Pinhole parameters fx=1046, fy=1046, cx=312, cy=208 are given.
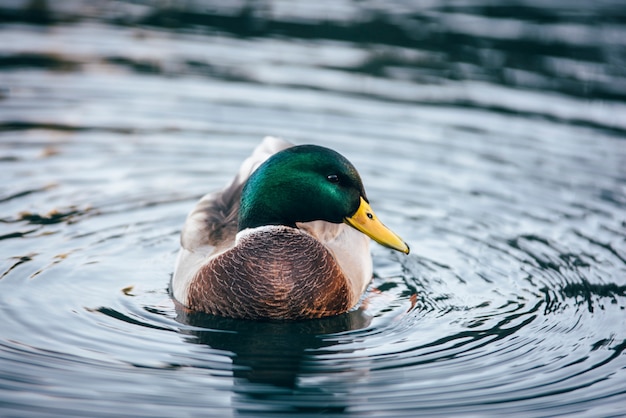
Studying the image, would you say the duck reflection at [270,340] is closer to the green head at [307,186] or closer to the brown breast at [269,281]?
the brown breast at [269,281]

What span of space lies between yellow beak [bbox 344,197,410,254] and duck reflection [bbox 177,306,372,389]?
1.80 feet

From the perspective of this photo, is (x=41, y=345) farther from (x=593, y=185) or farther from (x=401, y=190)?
(x=593, y=185)

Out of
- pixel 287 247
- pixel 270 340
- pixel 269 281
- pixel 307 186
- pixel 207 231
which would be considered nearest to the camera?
pixel 270 340

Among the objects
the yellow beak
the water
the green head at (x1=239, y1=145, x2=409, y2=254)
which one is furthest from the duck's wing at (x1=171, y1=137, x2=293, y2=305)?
the yellow beak

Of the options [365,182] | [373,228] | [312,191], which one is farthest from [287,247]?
[365,182]

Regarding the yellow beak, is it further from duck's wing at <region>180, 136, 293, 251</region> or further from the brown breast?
duck's wing at <region>180, 136, 293, 251</region>

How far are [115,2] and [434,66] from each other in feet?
15.2

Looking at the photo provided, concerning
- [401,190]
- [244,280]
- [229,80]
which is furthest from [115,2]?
[244,280]

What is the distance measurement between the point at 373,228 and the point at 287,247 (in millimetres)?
571

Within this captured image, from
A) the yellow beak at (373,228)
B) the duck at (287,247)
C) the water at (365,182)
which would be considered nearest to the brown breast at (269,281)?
the duck at (287,247)

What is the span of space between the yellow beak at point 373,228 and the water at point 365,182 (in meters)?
0.51

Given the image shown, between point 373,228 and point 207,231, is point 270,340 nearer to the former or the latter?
point 373,228

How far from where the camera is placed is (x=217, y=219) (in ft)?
24.6

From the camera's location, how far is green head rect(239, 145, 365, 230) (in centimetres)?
640
